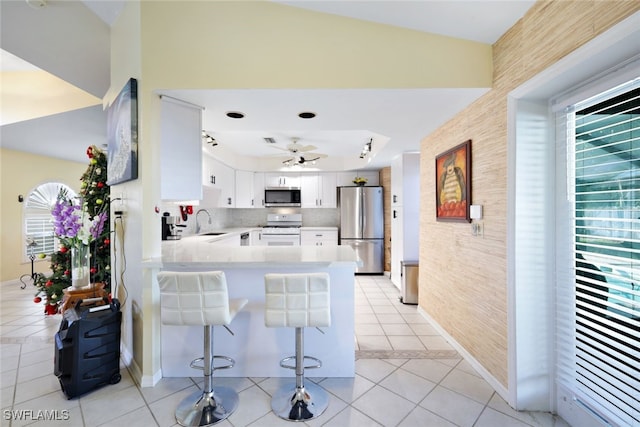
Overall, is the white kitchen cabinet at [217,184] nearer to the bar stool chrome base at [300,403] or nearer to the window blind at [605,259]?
the bar stool chrome base at [300,403]

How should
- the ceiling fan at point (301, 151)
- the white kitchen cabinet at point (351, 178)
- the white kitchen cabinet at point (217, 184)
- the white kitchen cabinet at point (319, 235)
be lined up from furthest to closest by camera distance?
the white kitchen cabinet at point (351, 178), the white kitchen cabinet at point (319, 235), the white kitchen cabinet at point (217, 184), the ceiling fan at point (301, 151)

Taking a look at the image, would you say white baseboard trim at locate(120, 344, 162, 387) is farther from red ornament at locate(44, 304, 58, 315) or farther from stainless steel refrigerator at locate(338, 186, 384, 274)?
stainless steel refrigerator at locate(338, 186, 384, 274)

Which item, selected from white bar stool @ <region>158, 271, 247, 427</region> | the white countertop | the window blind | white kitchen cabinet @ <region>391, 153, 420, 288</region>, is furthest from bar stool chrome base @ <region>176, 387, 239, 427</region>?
white kitchen cabinet @ <region>391, 153, 420, 288</region>

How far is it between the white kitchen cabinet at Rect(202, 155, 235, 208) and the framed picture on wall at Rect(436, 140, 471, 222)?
3324mm

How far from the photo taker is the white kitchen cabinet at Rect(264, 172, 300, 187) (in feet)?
19.5

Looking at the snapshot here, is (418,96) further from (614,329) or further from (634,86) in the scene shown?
(614,329)

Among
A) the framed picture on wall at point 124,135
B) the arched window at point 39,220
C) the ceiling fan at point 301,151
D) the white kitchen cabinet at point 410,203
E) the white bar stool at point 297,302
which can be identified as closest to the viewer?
the white bar stool at point 297,302

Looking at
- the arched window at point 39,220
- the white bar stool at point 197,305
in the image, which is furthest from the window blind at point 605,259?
the arched window at point 39,220

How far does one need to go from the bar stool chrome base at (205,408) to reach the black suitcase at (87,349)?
0.68 m

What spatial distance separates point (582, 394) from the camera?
1.52 meters

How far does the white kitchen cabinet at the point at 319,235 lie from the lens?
573 centimetres

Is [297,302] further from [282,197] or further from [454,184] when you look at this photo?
[282,197]

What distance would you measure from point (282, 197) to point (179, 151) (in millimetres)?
3844

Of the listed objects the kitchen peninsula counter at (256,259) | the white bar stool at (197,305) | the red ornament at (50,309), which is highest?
the kitchen peninsula counter at (256,259)
